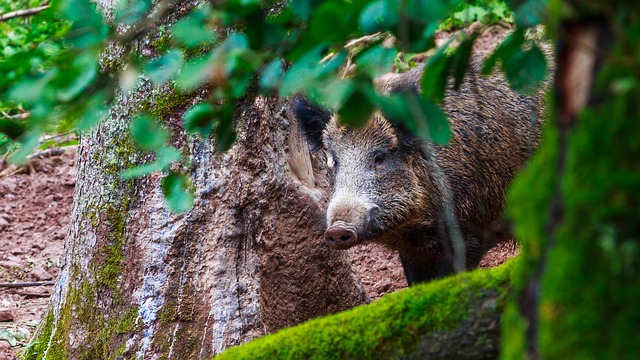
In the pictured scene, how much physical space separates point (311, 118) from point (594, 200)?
4.25 m

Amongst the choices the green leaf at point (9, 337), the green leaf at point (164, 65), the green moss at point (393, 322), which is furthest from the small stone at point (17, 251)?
the green leaf at point (164, 65)

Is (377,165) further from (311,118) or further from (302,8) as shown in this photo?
(302,8)

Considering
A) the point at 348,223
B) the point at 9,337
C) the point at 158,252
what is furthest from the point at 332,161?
the point at 9,337

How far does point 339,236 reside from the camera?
4848 mm

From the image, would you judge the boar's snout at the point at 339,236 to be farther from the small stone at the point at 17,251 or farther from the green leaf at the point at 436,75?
the small stone at the point at 17,251

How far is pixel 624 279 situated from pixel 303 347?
151 cm

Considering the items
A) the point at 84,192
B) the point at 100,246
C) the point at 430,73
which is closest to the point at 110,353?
the point at 100,246

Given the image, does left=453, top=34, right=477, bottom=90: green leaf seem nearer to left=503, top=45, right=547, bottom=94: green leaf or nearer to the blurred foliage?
the blurred foliage

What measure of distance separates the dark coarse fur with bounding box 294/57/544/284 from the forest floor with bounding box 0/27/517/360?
74cm

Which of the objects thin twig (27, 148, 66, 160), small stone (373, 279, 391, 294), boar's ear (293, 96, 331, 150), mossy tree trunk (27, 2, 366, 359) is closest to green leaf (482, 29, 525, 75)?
mossy tree trunk (27, 2, 366, 359)

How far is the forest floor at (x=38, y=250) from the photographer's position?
5949 millimetres

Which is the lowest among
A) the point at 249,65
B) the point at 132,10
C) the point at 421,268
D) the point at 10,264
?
the point at 10,264

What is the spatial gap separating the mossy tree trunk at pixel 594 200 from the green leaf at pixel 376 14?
1.31ft

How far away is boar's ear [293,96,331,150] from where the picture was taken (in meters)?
5.61
